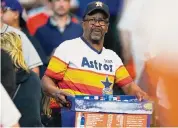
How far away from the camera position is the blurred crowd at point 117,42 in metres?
5.64

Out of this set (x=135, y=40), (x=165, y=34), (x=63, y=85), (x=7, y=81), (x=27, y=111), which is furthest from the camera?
(x=135, y=40)

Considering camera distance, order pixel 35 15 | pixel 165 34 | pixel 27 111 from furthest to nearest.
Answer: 1. pixel 35 15
2. pixel 165 34
3. pixel 27 111

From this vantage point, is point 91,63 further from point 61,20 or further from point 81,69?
point 61,20

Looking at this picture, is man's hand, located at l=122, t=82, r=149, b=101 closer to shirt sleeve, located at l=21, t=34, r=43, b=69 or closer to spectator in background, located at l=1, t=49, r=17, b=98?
shirt sleeve, located at l=21, t=34, r=43, b=69

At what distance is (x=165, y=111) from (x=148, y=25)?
3.68 ft

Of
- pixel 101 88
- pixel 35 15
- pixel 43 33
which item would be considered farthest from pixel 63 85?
pixel 35 15

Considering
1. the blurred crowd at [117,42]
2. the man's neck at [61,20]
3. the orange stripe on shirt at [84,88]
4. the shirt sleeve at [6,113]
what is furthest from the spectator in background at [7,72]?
the man's neck at [61,20]

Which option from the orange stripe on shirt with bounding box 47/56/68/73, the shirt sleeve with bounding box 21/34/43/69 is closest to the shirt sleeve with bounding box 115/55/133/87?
the orange stripe on shirt with bounding box 47/56/68/73

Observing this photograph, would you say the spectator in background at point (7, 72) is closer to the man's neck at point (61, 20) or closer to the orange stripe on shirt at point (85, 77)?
the orange stripe on shirt at point (85, 77)

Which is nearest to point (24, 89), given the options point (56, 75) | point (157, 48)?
point (56, 75)

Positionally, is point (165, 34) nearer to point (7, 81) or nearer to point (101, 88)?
point (101, 88)

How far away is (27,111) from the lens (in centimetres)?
555

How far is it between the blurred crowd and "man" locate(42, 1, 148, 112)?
0.18 metres

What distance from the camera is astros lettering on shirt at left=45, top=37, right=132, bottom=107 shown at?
5.87m
